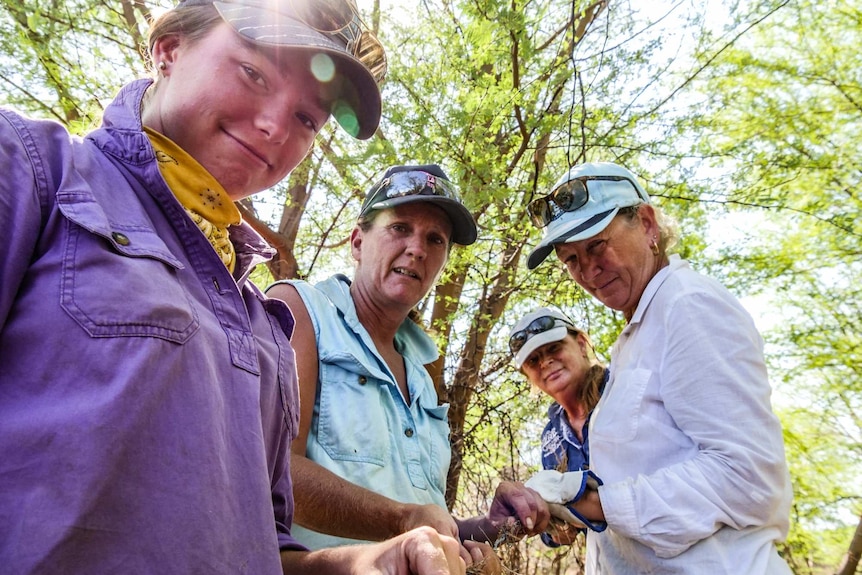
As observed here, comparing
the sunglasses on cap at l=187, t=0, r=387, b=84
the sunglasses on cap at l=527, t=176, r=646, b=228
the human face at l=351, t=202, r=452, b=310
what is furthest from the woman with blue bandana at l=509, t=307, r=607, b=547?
the sunglasses on cap at l=187, t=0, r=387, b=84

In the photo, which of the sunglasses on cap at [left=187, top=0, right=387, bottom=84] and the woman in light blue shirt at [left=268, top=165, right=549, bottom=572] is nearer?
the sunglasses on cap at [left=187, top=0, right=387, bottom=84]

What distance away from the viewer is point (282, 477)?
1462mm

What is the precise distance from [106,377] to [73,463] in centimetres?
13

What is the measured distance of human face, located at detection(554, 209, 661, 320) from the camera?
8.64 ft

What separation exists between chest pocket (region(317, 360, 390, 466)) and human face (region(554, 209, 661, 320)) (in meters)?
1.32

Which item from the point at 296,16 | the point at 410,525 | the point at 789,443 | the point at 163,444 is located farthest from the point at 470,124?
the point at 789,443

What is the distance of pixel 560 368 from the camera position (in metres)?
4.02

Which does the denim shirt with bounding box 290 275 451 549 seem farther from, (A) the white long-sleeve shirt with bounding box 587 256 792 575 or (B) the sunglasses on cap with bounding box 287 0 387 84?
(B) the sunglasses on cap with bounding box 287 0 387 84

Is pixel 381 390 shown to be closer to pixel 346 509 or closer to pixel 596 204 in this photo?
pixel 346 509

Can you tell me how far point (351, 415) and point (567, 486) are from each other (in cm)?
103

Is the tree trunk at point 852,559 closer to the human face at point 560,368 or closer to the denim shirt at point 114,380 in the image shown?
the human face at point 560,368

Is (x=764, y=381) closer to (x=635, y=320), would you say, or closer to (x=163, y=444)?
(x=635, y=320)

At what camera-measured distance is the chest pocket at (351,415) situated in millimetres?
1919

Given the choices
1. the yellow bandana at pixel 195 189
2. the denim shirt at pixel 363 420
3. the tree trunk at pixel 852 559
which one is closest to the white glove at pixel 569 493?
the denim shirt at pixel 363 420
